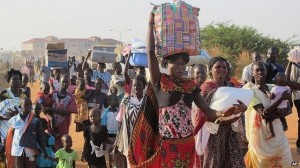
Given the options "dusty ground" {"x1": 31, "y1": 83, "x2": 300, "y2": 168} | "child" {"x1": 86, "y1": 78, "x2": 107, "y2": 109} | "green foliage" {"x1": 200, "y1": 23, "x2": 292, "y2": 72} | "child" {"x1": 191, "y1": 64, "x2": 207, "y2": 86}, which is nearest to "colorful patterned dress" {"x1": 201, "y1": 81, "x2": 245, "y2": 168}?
"child" {"x1": 191, "y1": 64, "x2": 207, "y2": 86}

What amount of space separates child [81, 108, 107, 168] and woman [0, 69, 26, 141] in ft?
3.46

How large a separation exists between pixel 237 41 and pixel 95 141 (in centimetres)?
2710

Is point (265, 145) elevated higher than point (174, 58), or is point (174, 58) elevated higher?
point (174, 58)

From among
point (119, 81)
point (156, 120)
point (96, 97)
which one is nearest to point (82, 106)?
point (96, 97)

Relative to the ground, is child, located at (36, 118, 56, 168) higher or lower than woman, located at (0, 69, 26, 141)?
lower

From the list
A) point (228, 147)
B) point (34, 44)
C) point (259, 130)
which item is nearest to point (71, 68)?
point (259, 130)

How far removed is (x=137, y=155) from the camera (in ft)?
13.8

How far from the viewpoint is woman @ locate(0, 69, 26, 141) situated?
6.98 m

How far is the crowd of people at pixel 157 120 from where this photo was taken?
13.7ft

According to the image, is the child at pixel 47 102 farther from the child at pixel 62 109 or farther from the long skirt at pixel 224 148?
the long skirt at pixel 224 148

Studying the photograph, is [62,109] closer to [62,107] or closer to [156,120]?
[62,107]

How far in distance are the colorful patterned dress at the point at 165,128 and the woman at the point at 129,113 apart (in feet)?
7.51

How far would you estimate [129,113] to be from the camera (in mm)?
6707

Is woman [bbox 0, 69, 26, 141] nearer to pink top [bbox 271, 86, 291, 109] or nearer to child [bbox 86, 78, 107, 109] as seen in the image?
child [bbox 86, 78, 107, 109]
